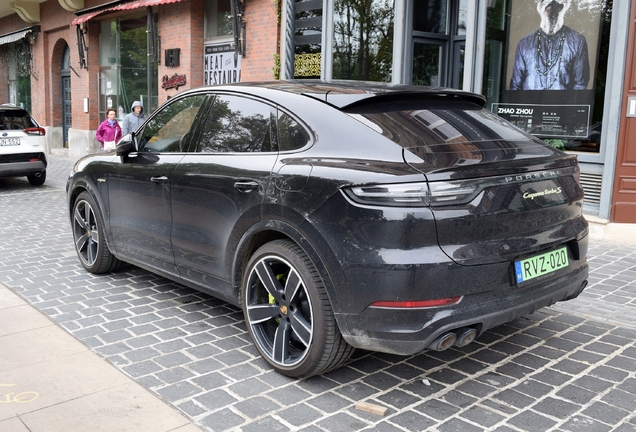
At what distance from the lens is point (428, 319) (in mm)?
3111

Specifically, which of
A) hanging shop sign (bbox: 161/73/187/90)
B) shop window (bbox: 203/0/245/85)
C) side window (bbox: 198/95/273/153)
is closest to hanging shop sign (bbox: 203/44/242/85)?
shop window (bbox: 203/0/245/85)

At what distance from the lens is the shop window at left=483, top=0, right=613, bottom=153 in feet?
26.9

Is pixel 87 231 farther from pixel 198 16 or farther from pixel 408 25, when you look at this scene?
pixel 198 16

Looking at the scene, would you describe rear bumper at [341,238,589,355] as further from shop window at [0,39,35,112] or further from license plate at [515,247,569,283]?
shop window at [0,39,35,112]

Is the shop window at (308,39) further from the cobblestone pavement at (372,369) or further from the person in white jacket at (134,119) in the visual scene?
the cobblestone pavement at (372,369)

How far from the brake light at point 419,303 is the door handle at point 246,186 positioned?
1.15 meters

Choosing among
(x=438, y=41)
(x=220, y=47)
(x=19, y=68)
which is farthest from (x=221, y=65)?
(x=19, y=68)

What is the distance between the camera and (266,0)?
1284 centimetres

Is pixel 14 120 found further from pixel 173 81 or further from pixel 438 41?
pixel 438 41

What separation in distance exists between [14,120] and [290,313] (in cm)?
1077

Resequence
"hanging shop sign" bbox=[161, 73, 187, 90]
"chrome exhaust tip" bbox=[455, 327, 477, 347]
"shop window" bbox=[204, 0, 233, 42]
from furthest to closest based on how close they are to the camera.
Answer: "hanging shop sign" bbox=[161, 73, 187, 90], "shop window" bbox=[204, 0, 233, 42], "chrome exhaust tip" bbox=[455, 327, 477, 347]

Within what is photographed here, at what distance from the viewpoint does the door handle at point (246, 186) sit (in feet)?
12.6

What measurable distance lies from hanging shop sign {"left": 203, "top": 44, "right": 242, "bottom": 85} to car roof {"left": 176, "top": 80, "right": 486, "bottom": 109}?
32.3 feet

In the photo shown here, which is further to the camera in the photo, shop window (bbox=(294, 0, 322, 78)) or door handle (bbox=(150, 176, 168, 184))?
shop window (bbox=(294, 0, 322, 78))
